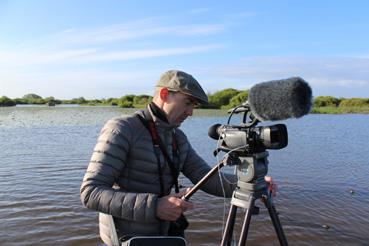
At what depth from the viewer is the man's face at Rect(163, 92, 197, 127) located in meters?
2.49

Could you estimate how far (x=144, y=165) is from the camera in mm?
2467

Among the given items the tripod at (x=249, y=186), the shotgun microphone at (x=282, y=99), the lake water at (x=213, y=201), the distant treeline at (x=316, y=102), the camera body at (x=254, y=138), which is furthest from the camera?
the distant treeline at (x=316, y=102)

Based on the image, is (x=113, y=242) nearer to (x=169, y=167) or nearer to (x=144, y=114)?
(x=169, y=167)

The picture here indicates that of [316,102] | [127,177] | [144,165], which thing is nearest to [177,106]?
[144,165]

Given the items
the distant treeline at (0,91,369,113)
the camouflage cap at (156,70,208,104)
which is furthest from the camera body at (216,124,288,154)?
the distant treeline at (0,91,369,113)

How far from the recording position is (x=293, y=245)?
18.2 feet

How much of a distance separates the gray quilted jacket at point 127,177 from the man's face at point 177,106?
2.9 inches

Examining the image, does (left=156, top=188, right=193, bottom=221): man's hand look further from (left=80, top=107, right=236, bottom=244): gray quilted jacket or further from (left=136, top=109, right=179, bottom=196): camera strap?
(left=136, top=109, right=179, bottom=196): camera strap

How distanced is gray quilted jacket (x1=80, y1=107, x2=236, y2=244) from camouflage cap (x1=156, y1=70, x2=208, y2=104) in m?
0.25

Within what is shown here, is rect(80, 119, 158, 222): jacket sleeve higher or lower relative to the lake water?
higher

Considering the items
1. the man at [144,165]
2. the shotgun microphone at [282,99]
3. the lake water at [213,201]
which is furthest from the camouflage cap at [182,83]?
the lake water at [213,201]

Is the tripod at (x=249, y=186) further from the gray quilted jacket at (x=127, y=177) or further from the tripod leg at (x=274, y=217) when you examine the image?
the gray quilted jacket at (x=127, y=177)

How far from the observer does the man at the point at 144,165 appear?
2234 millimetres

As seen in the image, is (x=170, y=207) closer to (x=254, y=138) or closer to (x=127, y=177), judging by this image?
(x=127, y=177)
